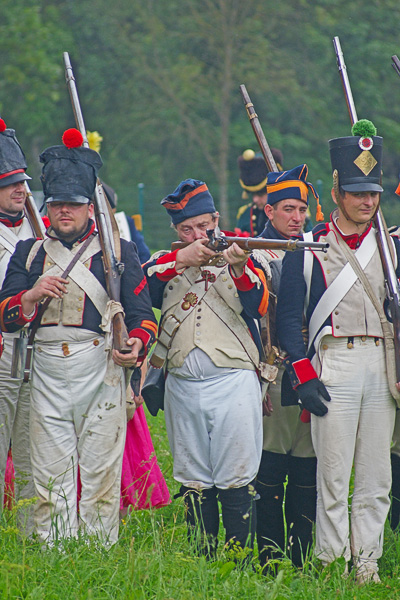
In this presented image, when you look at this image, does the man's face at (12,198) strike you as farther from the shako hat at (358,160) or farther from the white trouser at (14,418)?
the shako hat at (358,160)

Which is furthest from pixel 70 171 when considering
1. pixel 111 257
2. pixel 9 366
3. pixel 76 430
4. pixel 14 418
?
pixel 14 418

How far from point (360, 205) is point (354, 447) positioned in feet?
4.02

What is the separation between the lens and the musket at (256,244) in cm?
432

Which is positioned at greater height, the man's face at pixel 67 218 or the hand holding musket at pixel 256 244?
the man's face at pixel 67 218

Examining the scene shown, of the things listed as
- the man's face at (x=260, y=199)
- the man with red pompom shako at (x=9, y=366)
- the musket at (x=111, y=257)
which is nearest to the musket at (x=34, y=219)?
the man with red pompom shako at (x=9, y=366)

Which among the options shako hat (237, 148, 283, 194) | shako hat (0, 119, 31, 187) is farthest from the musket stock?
shako hat (237, 148, 283, 194)

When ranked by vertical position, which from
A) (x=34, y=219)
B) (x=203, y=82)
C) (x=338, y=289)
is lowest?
(x=338, y=289)

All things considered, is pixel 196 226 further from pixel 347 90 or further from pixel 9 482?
pixel 9 482

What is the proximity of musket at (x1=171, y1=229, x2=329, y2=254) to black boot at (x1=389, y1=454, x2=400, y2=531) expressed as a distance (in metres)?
1.53

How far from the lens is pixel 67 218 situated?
15.3 feet

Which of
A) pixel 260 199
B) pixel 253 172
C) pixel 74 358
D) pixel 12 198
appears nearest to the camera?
pixel 74 358

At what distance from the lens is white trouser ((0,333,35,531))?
5102mm

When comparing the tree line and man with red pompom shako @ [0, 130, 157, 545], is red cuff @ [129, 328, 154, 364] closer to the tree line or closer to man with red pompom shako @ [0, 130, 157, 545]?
man with red pompom shako @ [0, 130, 157, 545]

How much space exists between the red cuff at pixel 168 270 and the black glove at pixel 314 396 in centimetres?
86
